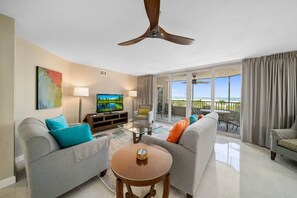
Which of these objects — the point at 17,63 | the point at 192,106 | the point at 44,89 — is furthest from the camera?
the point at 192,106

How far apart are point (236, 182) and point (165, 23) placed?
8.32ft

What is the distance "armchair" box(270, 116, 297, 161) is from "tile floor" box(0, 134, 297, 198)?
0.78 feet

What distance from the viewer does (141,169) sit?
3.51 ft

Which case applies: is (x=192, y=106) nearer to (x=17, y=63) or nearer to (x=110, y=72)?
(x=110, y=72)

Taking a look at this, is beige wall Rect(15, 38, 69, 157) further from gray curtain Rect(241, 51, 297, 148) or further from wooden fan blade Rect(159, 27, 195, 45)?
gray curtain Rect(241, 51, 297, 148)

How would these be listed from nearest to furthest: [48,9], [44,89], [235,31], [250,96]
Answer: [48,9] → [235,31] → [44,89] → [250,96]

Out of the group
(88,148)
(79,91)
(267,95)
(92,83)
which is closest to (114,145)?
(88,148)

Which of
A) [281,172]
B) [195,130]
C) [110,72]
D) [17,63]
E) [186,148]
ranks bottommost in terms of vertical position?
[281,172]

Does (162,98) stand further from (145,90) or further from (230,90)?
Answer: (230,90)

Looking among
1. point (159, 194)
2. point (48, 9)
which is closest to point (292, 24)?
point (159, 194)

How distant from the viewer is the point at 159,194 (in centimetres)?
143

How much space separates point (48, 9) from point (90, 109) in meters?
3.26

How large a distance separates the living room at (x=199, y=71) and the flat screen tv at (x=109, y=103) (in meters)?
0.20

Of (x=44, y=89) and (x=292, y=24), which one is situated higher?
(x=292, y=24)
